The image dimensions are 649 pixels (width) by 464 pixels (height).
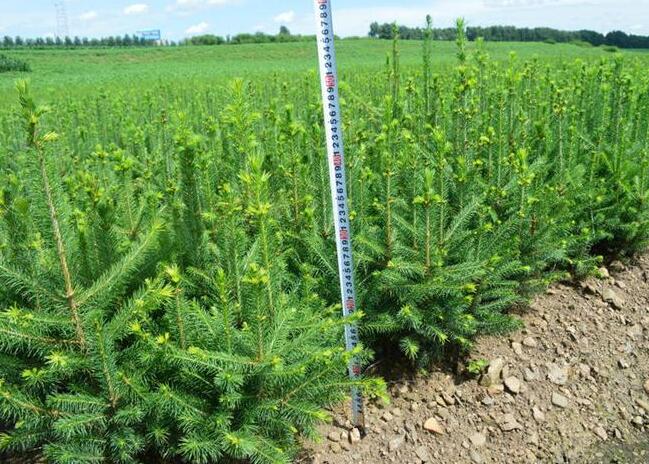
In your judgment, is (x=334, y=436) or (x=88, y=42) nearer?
(x=334, y=436)

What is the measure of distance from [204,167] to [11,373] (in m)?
1.23

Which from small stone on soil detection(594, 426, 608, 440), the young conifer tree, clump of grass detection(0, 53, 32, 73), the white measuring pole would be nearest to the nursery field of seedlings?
the young conifer tree

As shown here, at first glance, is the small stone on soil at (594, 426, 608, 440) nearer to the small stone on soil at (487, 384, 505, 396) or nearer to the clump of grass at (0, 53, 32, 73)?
the small stone on soil at (487, 384, 505, 396)

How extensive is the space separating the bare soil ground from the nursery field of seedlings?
22cm

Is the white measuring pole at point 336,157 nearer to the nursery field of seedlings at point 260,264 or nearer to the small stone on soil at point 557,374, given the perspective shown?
the nursery field of seedlings at point 260,264

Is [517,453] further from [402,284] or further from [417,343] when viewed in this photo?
[402,284]

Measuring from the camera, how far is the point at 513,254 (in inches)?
129

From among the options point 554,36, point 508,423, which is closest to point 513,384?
point 508,423

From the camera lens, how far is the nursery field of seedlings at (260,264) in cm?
207

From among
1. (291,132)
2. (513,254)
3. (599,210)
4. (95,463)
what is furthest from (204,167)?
(599,210)

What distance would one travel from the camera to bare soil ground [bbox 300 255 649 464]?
2.81 m

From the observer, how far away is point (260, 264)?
8.86 feet

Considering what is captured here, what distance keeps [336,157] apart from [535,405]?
1.91 m

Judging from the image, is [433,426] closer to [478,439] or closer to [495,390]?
[478,439]
